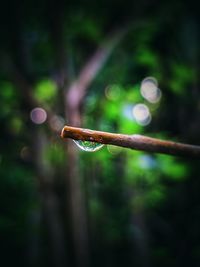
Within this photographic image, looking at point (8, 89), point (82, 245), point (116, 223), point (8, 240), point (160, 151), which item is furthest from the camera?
point (116, 223)

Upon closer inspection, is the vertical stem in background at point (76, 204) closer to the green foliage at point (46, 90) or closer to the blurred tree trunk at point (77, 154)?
the blurred tree trunk at point (77, 154)

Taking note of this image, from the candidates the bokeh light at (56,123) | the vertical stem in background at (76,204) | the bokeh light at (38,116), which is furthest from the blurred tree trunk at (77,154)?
the bokeh light at (38,116)

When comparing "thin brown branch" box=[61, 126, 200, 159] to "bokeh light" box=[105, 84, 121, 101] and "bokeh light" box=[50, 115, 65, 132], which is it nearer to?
"bokeh light" box=[50, 115, 65, 132]

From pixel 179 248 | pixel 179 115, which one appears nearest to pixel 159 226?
pixel 179 248

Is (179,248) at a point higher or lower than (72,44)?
lower

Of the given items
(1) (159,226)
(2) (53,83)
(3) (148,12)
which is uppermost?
(3) (148,12)

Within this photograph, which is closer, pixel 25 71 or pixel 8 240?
pixel 25 71

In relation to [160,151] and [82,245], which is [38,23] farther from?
[160,151]

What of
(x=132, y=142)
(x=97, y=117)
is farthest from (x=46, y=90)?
(x=132, y=142)

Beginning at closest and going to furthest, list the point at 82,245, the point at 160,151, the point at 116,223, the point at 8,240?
the point at 160,151, the point at 82,245, the point at 8,240, the point at 116,223
